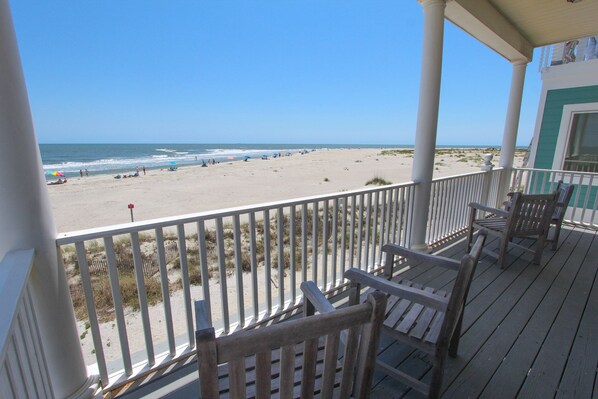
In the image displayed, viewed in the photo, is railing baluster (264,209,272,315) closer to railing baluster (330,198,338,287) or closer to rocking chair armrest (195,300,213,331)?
railing baluster (330,198,338,287)

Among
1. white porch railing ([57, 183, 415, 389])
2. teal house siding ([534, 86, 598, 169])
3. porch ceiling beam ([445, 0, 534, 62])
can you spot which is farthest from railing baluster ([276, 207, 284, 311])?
teal house siding ([534, 86, 598, 169])

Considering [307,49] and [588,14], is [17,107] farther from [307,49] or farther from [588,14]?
[307,49]

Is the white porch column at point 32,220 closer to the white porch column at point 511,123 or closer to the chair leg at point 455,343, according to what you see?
the chair leg at point 455,343

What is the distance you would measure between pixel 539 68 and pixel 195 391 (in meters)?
7.83

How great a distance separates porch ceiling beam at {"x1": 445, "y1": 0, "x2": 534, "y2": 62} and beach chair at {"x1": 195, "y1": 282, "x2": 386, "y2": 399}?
3.19m

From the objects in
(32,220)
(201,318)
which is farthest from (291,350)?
→ (32,220)

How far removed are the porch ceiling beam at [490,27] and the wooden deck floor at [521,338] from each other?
8.78ft

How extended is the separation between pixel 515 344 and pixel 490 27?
11.3 feet

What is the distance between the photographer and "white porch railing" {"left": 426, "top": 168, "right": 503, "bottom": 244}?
3.40 m

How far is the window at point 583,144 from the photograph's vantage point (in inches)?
195

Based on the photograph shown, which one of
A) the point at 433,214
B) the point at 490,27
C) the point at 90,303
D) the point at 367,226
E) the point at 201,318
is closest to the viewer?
the point at 201,318

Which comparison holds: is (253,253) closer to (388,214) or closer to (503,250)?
(388,214)

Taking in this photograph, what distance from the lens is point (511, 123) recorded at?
4.53 metres

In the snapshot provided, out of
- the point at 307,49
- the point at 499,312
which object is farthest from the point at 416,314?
the point at 307,49
